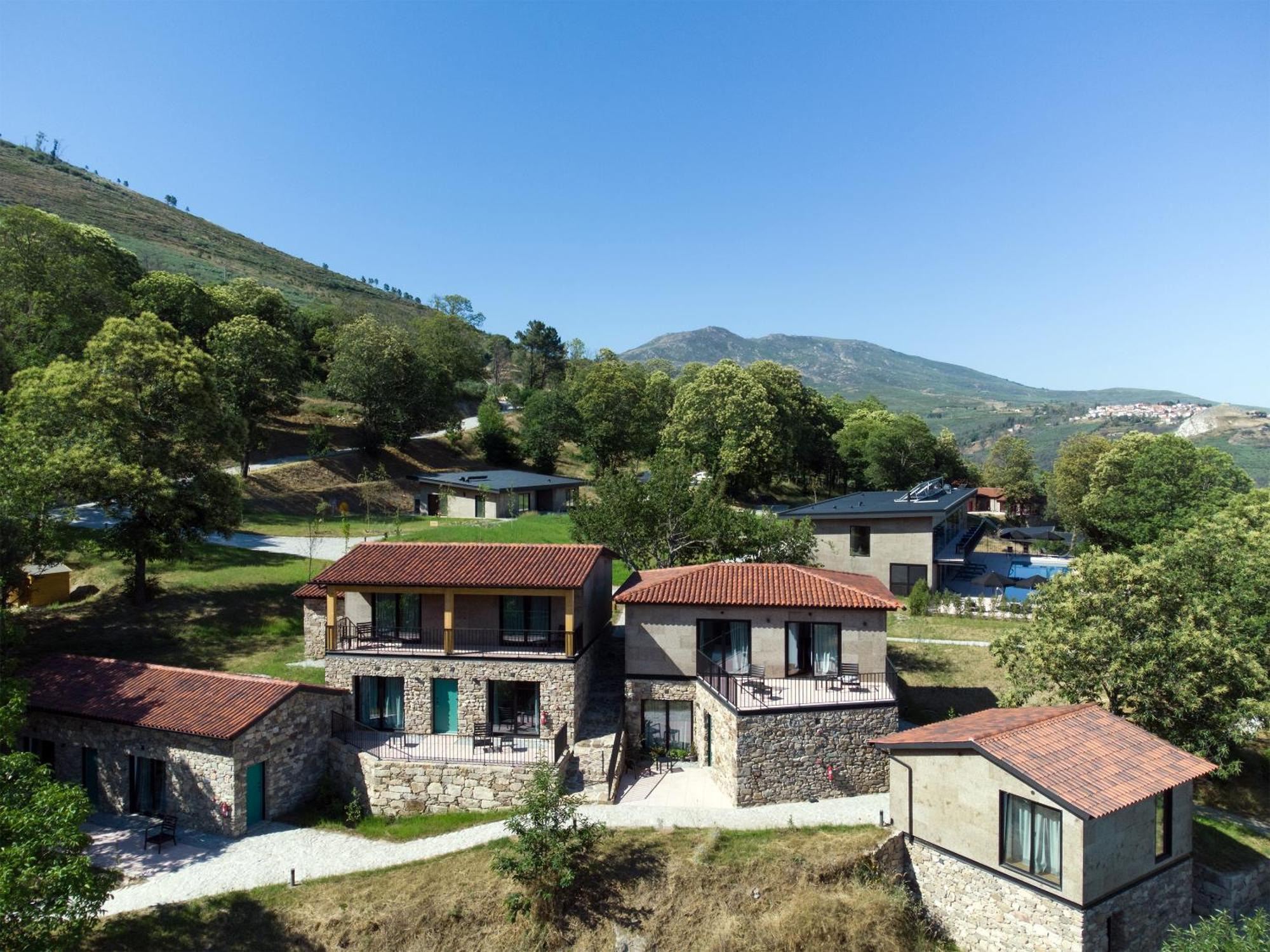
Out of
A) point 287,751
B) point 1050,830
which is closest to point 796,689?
point 1050,830

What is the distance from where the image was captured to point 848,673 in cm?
2158

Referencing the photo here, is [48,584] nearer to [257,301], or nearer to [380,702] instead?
[380,702]

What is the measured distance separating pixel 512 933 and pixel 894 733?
10562 mm

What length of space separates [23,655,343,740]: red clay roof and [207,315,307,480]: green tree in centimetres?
3050

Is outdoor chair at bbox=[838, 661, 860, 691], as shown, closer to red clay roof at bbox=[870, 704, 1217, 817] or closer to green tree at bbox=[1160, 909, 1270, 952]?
red clay roof at bbox=[870, 704, 1217, 817]

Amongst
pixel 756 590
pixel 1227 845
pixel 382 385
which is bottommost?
pixel 1227 845

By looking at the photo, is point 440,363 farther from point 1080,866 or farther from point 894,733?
Result: point 1080,866

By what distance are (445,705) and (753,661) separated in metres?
9.16

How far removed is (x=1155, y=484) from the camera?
45.1 metres

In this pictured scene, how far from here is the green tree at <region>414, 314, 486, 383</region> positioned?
72.1m

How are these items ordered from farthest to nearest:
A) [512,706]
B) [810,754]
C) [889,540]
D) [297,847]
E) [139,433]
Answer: [889,540]
[139,433]
[512,706]
[810,754]
[297,847]

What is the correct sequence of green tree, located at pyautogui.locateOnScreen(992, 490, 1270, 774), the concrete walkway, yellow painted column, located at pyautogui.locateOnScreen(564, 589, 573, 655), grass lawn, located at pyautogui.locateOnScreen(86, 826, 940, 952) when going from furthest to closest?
yellow painted column, located at pyautogui.locateOnScreen(564, 589, 573, 655) → green tree, located at pyautogui.locateOnScreen(992, 490, 1270, 774) → the concrete walkway → grass lawn, located at pyautogui.locateOnScreen(86, 826, 940, 952)

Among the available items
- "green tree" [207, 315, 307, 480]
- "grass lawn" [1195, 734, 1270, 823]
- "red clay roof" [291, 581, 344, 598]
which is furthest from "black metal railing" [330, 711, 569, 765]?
"green tree" [207, 315, 307, 480]

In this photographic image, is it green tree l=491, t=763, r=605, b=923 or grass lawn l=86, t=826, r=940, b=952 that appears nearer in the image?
grass lawn l=86, t=826, r=940, b=952
